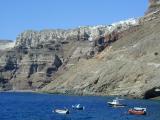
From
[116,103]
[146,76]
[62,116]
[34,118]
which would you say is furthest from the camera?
[146,76]

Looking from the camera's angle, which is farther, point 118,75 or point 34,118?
point 118,75

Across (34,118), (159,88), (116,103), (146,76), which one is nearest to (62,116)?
(34,118)

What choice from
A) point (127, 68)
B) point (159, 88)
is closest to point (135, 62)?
point (127, 68)

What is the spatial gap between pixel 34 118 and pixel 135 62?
330ft

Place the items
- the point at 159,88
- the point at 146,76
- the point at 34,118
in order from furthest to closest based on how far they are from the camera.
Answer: the point at 146,76 → the point at 159,88 → the point at 34,118

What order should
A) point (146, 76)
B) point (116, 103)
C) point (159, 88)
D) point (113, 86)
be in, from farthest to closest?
point (113, 86), point (146, 76), point (159, 88), point (116, 103)

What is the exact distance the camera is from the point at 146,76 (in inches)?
7047

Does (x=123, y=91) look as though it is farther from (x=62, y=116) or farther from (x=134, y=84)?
(x=62, y=116)

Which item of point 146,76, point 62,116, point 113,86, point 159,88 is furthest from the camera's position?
point 113,86

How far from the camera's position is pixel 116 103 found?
5349 inches

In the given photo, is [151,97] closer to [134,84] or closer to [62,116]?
[134,84]

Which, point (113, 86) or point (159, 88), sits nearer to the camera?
point (159, 88)

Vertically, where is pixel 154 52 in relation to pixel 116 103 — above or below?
above

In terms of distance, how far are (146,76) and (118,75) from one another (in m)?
14.7
